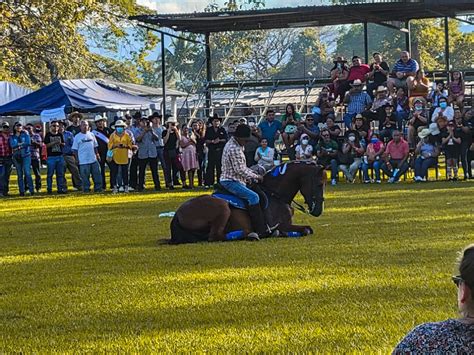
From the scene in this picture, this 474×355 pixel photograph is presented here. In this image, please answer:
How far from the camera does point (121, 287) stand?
10938mm

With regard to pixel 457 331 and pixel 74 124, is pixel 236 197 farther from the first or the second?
pixel 74 124

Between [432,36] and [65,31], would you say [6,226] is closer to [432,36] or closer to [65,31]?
[65,31]

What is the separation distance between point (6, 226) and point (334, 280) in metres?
10.3

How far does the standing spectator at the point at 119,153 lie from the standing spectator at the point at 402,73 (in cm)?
714

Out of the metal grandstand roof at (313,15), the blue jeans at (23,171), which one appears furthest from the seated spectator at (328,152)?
the blue jeans at (23,171)

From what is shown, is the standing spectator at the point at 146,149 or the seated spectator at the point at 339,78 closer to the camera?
the standing spectator at the point at 146,149

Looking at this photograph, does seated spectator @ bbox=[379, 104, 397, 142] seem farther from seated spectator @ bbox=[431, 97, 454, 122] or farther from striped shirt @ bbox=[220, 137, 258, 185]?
striped shirt @ bbox=[220, 137, 258, 185]

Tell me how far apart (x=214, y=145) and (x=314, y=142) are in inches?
102

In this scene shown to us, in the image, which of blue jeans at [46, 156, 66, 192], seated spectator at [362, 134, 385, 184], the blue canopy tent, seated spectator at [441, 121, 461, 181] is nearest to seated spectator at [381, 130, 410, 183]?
seated spectator at [362, 134, 385, 184]

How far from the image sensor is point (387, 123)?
27656 millimetres

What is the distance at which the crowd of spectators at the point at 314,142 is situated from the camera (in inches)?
1043

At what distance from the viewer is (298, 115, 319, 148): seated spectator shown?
27734 mm

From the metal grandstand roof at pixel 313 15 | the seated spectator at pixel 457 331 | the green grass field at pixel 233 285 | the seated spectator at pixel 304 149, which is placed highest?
the metal grandstand roof at pixel 313 15

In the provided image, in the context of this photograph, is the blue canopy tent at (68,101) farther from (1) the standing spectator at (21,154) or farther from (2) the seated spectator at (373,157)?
(2) the seated spectator at (373,157)
